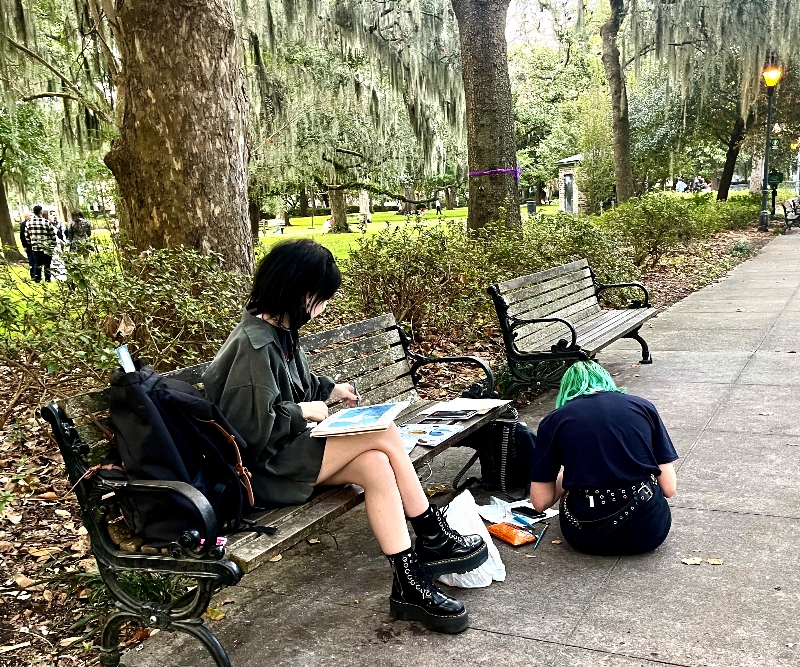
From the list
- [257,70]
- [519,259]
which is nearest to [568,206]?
[257,70]

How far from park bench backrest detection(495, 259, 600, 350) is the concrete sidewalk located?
5.02ft

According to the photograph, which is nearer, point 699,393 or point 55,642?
point 55,642

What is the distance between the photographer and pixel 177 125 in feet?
17.3

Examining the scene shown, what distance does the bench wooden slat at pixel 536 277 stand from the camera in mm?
5902

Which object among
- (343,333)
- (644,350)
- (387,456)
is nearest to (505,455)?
(343,333)

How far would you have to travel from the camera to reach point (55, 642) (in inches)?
118

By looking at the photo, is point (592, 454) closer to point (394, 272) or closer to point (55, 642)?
point (55, 642)

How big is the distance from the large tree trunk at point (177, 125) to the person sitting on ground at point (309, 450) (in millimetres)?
2437

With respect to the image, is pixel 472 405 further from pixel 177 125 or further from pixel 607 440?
pixel 177 125

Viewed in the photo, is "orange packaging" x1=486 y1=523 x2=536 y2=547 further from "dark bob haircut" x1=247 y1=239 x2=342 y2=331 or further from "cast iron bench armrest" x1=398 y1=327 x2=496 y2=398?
"dark bob haircut" x1=247 y1=239 x2=342 y2=331

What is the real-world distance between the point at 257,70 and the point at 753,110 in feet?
53.3

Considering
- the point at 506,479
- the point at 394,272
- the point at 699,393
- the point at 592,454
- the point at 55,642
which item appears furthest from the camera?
the point at 394,272

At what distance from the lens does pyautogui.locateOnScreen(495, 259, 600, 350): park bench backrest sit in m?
5.90

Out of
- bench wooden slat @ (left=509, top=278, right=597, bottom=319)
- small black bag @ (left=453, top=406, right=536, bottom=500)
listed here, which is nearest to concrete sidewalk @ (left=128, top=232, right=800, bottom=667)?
small black bag @ (left=453, top=406, right=536, bottom=500)
